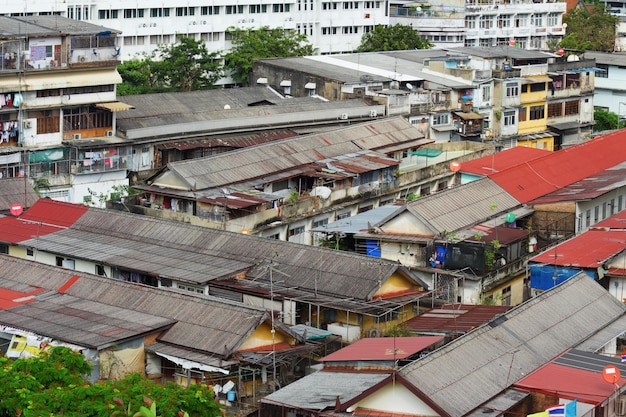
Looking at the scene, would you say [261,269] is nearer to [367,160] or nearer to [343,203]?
[343,203]

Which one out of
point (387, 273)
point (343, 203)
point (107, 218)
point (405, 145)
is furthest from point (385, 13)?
point (387, 273)

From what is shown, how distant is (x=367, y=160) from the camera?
5922 centimetres

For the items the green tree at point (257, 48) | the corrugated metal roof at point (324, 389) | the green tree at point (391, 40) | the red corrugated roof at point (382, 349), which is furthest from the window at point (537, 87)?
the corrugated metal roof at point (324, 389)

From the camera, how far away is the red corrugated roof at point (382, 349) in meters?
35.0

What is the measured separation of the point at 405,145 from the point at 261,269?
71.9 ft

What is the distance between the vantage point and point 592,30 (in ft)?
338

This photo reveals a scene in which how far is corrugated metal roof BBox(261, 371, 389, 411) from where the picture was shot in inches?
1284

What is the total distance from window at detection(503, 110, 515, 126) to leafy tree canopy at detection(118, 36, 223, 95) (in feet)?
55.2

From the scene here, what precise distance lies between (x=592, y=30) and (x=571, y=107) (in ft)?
92.6

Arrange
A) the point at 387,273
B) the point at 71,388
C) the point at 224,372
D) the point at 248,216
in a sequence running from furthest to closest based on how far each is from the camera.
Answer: the point at 248,216
the point at 387,273
the point at 224,372
the point at 71,388

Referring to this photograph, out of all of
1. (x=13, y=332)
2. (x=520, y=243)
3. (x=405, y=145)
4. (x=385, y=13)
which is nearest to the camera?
(x=13, y=332)

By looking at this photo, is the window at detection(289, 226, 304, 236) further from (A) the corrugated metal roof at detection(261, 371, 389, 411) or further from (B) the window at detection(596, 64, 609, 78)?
(B) the window at detection(596, 64, 609, 78)

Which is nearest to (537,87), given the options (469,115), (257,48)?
(469,115)

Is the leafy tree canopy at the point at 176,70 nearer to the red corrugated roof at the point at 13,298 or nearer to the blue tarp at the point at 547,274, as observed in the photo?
the red corrugated roof at the point at 13,298
